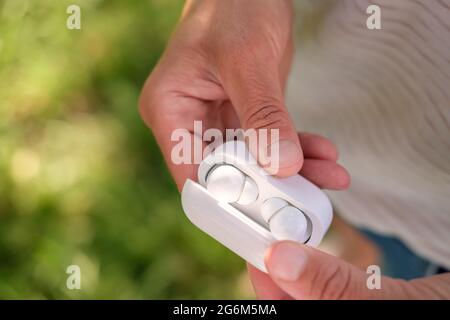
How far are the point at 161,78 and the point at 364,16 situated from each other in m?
0.24

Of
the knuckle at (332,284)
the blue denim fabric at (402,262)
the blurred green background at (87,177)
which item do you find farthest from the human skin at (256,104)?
the blurred green background at (87,177)

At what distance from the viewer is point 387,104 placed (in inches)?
28.3

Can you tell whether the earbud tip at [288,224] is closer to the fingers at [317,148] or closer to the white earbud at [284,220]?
the white earbud at [284,220]

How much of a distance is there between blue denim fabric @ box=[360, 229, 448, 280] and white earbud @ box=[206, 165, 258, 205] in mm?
315

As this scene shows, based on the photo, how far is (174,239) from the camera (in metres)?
1.18

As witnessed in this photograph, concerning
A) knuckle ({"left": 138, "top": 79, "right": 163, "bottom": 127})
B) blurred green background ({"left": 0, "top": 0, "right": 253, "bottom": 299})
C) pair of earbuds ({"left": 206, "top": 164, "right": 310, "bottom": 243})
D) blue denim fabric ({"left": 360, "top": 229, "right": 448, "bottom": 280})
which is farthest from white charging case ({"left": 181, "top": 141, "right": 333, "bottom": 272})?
blurred green background ({"left": 0, "top": 0, "right": 253, "bottom": 299})

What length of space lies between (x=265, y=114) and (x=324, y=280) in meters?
0.17

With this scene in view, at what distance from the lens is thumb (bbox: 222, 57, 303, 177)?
581 millimetres

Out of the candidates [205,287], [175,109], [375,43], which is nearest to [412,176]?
[375,43]

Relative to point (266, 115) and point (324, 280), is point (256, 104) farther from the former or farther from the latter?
point (324, 280)

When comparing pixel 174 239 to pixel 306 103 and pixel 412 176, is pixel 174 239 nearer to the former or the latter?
pixel 306 103

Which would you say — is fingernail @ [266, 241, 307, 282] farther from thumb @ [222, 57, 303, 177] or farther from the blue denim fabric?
the blue denim fabric

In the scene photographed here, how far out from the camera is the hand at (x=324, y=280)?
0.53 meters
